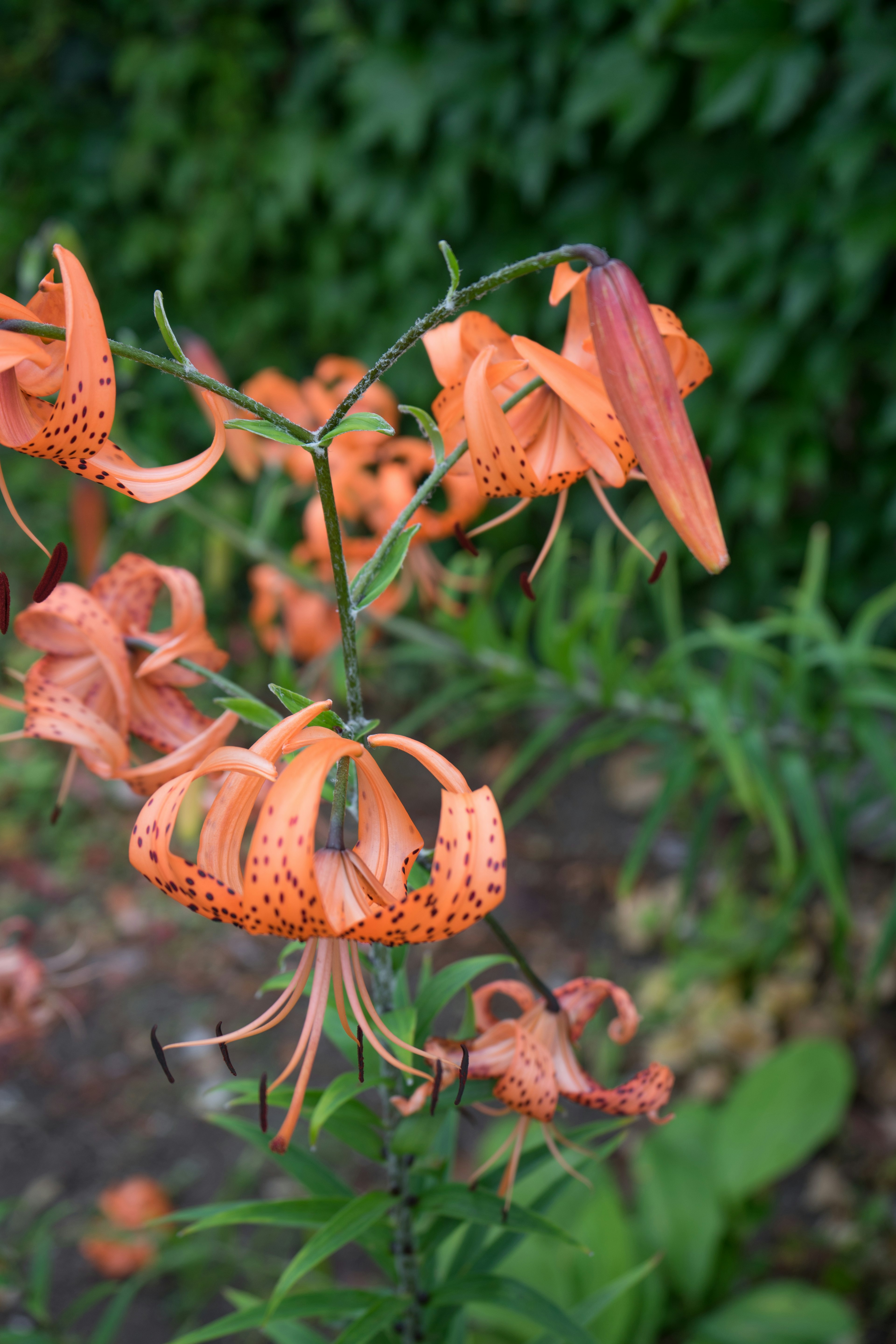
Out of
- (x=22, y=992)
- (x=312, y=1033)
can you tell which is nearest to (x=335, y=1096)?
(x=312, y=1033)

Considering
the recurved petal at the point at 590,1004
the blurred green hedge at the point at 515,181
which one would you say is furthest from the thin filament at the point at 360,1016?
the blurred green hedge at the point at 515,181

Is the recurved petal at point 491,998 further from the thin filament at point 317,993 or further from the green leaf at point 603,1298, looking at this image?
A: the green leaf at point 603,1298

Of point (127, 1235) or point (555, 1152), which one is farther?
point (127, 1235)

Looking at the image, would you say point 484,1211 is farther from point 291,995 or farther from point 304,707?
point 304,707

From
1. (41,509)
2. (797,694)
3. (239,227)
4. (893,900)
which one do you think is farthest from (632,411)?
(41,509)

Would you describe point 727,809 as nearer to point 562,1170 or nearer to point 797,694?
point 797,694
